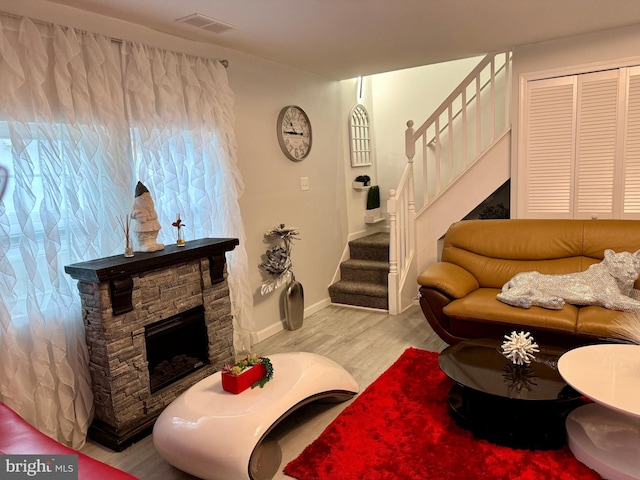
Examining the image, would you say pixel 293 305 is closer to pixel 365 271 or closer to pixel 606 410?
pixel 365 271

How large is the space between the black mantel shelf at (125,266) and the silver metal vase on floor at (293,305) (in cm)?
126

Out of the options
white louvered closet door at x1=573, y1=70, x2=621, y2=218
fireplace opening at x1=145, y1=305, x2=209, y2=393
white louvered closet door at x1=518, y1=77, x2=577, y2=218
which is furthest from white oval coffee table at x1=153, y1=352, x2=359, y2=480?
white louvered closet door at x1=573, y1=70, x2=621, y2=218

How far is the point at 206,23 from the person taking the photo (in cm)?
271

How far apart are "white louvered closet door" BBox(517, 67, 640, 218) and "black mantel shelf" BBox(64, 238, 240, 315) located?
2906mm

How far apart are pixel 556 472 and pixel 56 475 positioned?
1.95m

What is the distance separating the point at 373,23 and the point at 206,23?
1090mm

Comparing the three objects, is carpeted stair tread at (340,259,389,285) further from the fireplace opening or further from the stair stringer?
the fireplace opening

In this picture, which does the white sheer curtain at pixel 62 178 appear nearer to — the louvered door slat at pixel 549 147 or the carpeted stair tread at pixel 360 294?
the carpeted stair tread at pixel 360 294

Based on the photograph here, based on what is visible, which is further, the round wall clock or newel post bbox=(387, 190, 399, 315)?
newel post bbox=(387, 190, 399, 315)

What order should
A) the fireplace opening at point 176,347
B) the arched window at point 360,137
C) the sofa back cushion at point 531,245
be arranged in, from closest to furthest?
1. the fireplace opening at point 176,347
2. the sofa back cushion at point 531,245
3. the arched window at point 360,137

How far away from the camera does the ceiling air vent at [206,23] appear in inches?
103

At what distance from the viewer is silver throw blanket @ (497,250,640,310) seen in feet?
9.08
